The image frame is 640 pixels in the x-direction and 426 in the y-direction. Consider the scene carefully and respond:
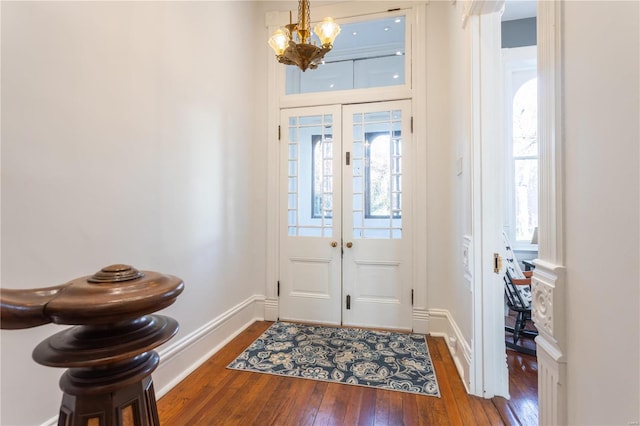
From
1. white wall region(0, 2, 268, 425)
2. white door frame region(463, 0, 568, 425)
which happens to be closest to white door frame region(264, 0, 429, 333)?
white wall region(0, 2, 268, 425)

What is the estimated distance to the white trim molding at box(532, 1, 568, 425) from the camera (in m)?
0.89

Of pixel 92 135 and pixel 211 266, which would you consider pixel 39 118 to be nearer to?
pixel 92 135

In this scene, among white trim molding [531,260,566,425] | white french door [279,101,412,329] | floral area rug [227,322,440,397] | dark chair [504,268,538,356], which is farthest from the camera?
white french door [279,101,412,329]

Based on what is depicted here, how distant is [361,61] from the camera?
10.6 ft

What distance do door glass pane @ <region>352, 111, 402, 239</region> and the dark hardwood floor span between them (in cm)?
142

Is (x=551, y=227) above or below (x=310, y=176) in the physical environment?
below

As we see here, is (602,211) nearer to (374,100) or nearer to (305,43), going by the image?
(305,43)

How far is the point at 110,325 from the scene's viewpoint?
0.44 metres

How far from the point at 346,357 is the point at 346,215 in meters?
1.37

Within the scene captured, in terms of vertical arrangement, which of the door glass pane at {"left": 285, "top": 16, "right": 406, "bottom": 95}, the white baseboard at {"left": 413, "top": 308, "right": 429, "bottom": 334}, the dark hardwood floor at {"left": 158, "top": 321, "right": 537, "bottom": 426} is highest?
the door glass pane at {"left": 285, "top": 16, "right": 406, "bottom": 95}

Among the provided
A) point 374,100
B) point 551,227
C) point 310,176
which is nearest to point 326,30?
point 374,100

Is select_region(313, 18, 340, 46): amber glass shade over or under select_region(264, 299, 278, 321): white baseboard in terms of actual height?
over

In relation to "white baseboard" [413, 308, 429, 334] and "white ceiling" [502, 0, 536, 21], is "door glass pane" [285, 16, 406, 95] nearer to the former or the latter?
"white ceiling" [502, 0, 536, 21]

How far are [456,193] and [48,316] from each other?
2572mm
